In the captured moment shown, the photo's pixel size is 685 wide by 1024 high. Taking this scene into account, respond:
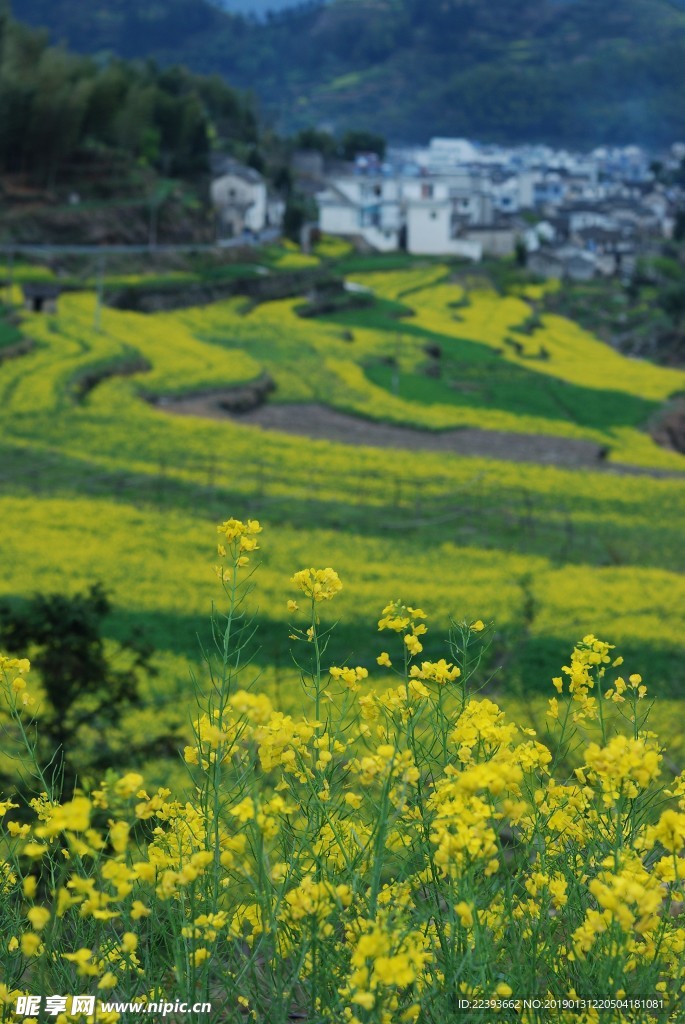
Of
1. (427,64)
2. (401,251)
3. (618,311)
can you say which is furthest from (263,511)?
(427,64)

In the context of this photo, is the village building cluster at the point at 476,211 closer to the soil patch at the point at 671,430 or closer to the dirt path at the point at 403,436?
the soil patch at the point at 671,430

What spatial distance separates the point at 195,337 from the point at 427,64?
6292 inches

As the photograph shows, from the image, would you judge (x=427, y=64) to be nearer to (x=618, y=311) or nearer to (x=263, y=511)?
(x=618, y=311)

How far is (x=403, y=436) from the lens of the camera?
36.9 meters

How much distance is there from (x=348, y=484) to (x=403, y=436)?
8266 millimetres

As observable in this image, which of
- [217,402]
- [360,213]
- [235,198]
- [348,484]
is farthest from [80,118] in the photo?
[348,484]

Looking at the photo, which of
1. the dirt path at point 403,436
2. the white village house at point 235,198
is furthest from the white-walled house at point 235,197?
the dirt path at point 403,436

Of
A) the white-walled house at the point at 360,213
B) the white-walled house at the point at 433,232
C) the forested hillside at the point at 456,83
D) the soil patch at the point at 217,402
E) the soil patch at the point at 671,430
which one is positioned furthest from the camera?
the forested hillside at the point at 456,83

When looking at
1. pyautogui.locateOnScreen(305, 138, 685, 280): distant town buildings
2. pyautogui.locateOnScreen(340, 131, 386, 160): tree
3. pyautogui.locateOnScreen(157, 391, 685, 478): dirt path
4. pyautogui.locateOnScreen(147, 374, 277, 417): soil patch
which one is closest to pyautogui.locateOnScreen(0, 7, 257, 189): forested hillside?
pyautogui.locateOnScreen(305, 138, 685, 280): distant town buildings

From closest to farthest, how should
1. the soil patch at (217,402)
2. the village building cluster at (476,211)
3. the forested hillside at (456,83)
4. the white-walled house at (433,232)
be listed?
the soil patch at (217,402) → the village building cluster at (476,211) → the white-walled house at (433,232) → the forested hillside at (456,83)

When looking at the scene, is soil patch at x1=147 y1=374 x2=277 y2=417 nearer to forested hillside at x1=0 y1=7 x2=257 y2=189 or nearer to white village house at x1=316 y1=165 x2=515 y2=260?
forested hillside at x1=0 y1=7 x2=257 y2=189

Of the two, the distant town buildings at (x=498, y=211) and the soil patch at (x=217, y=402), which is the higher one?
the distant town buildings at (x=498, y=211)

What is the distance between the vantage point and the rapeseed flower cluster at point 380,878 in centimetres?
352

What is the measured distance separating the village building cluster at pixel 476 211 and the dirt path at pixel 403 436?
40338 mm
